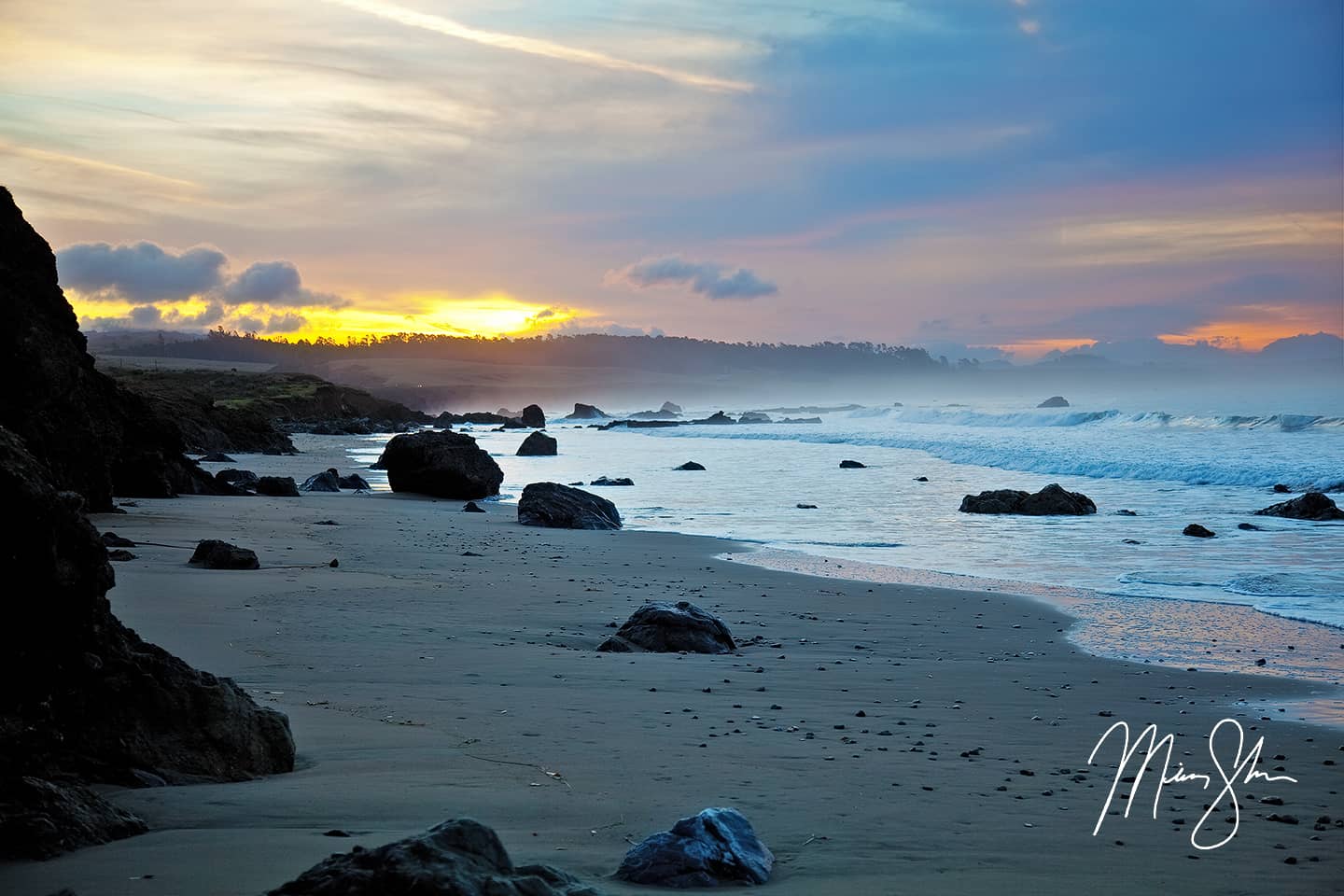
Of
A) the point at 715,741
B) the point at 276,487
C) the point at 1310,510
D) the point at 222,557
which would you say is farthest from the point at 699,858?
the point at 276,487

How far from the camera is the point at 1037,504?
20141 mm

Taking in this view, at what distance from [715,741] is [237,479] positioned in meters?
19.8

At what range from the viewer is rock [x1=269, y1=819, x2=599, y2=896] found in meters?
2.75

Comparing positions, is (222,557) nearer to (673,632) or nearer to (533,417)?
(673,632)

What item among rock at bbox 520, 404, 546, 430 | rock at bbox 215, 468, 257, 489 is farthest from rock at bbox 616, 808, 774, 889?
rock at bbox 520, 404, 546, 430

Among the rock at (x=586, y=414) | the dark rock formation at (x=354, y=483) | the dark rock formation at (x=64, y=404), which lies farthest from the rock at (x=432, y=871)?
the rock at (x=586, y=414)

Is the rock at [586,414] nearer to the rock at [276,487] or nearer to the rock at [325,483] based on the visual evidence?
the rock at [325,483]

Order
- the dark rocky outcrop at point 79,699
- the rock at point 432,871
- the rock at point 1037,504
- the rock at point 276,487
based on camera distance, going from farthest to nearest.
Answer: the rock at point 276,487
the rock at point 1037,504
the dark rocky outcrop at point 79,699
the rock at point 432,871

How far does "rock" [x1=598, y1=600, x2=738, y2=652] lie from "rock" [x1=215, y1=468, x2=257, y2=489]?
1462 cm

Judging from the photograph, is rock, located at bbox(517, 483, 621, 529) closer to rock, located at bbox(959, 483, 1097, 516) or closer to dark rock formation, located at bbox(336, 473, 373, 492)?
rock, located at bbox(959, 483, 1097, 516)

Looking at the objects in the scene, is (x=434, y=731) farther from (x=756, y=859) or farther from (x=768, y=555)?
(x=768, y=555)

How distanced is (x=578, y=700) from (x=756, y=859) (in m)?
2.69
